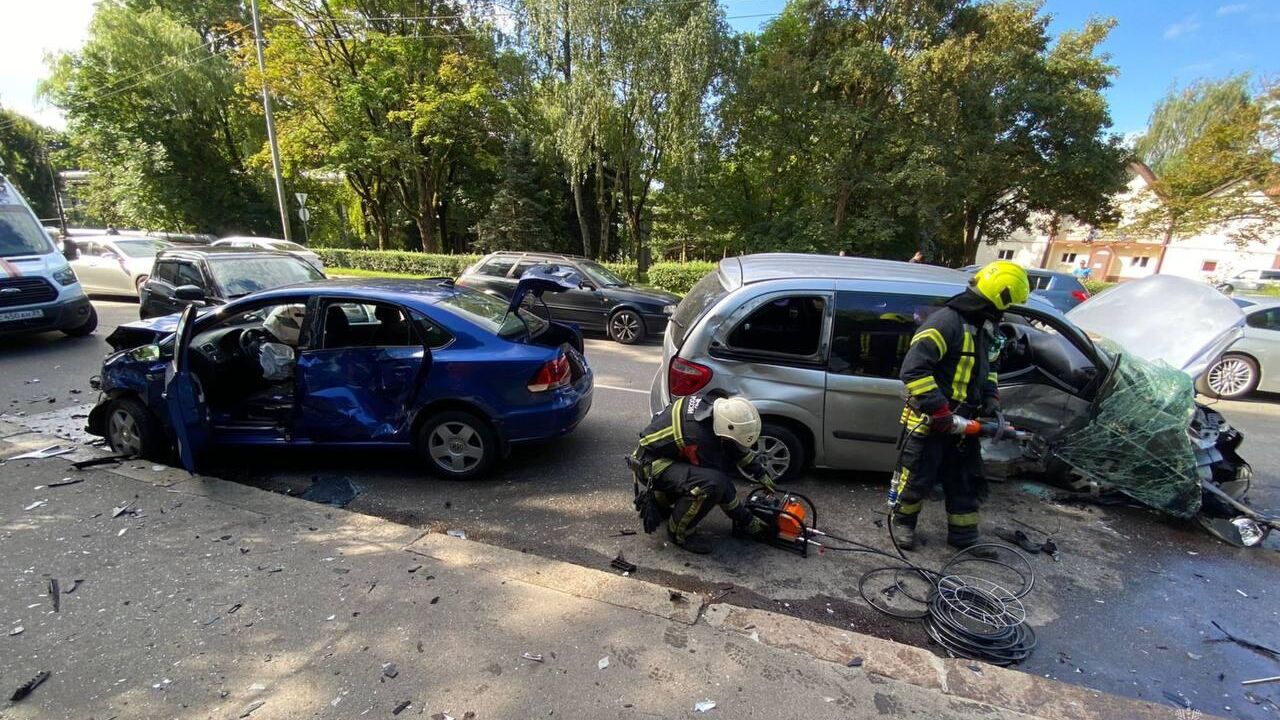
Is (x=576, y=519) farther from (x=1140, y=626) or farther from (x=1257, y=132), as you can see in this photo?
(x=1257, y=132)

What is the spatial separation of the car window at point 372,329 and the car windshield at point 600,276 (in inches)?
247

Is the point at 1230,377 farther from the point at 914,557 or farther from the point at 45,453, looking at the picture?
the point at 45,453

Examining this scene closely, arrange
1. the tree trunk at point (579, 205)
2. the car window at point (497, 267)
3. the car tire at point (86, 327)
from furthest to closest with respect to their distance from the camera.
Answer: the tree trunk at point (579, 205) < the car window at point (497, 267) < the car tire at point (86, 327)

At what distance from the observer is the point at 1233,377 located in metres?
7.48

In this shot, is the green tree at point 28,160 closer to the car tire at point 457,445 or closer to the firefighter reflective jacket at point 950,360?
the car tire at point 457,445

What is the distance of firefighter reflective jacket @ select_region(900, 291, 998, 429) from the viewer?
3.19 meters

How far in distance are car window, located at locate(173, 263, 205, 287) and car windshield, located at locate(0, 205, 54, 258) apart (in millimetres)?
2071

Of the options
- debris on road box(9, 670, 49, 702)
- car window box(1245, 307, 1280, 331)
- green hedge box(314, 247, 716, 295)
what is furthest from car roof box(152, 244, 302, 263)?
car window box(1245, 307, 1280, 331)

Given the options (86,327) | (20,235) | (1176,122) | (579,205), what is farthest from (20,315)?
(1176,122)

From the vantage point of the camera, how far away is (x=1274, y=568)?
3.45m

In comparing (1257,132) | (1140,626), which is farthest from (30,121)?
(1257,132)

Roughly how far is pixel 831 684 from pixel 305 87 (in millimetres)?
26051

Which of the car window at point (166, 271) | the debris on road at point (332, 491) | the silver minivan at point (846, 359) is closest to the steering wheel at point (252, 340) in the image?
the debris on road at point (332, 491)

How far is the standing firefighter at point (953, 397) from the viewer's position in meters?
3.17
